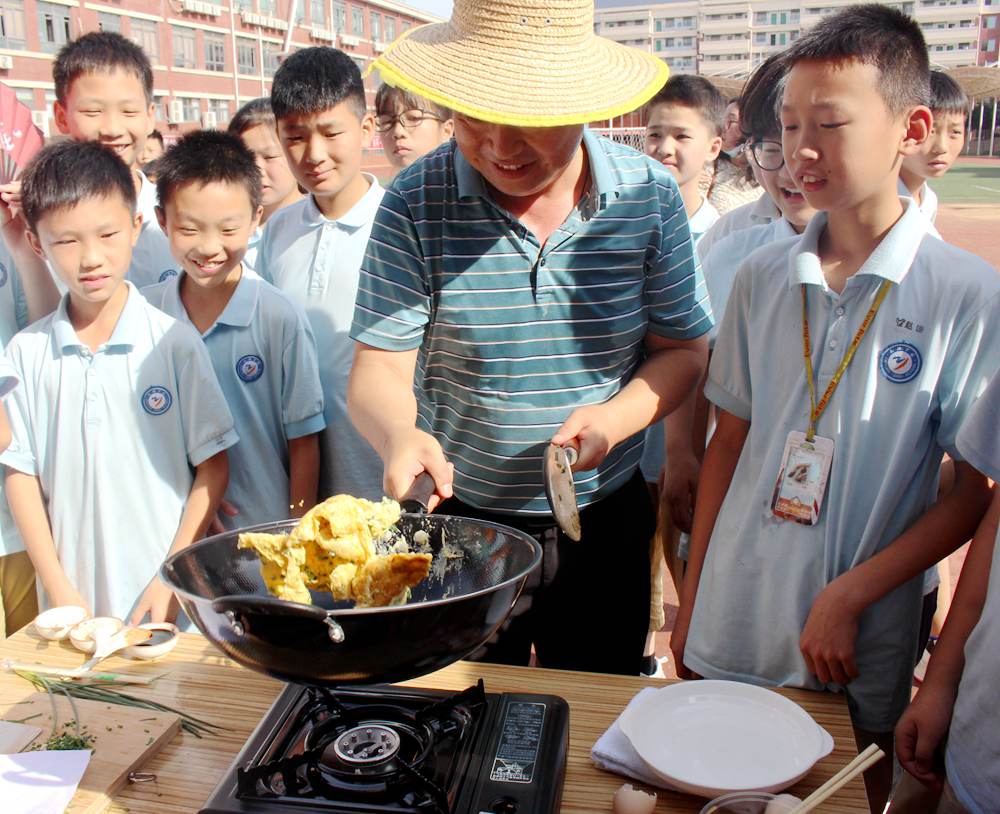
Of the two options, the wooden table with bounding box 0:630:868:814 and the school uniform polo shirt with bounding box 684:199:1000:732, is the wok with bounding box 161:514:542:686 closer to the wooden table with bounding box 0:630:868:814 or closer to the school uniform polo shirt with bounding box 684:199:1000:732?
the wooden table with bounding box 0:630:868:814

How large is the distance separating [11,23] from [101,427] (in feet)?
94.2

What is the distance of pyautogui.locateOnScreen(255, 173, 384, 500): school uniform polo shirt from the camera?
99.8 inches

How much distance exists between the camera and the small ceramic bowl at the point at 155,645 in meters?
1.51

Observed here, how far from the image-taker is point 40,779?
3.86 feet

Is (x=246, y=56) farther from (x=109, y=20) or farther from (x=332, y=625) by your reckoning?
(x=332, y=625)

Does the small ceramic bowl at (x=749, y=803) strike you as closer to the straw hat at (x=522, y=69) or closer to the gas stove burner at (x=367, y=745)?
the gas stove burner at (x=367, y=745)

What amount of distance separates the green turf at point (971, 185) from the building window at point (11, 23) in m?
24.5

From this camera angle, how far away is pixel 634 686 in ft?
4.73

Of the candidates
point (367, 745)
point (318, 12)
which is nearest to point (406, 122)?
point (367, 745)

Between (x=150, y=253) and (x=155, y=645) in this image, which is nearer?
(x=155, y=645)

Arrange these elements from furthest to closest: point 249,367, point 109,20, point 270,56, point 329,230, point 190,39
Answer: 1. point 270,56
2. point 190,39
3. point 109,20
4. point 329,230
5. point 249,367

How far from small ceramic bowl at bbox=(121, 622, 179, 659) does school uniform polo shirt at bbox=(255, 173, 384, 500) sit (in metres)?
0.99

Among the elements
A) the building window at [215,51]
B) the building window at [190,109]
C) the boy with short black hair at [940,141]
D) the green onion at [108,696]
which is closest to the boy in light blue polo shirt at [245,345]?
the green onion at [108,696]

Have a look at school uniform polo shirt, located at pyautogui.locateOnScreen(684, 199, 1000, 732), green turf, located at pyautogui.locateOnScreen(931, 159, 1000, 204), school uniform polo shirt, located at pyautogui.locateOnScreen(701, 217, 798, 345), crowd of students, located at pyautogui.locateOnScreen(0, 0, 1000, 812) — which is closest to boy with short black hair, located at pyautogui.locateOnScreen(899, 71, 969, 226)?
school uniform polo shirt, located at pyautogui.locateOnScreen(701, 217, 798, 345)
